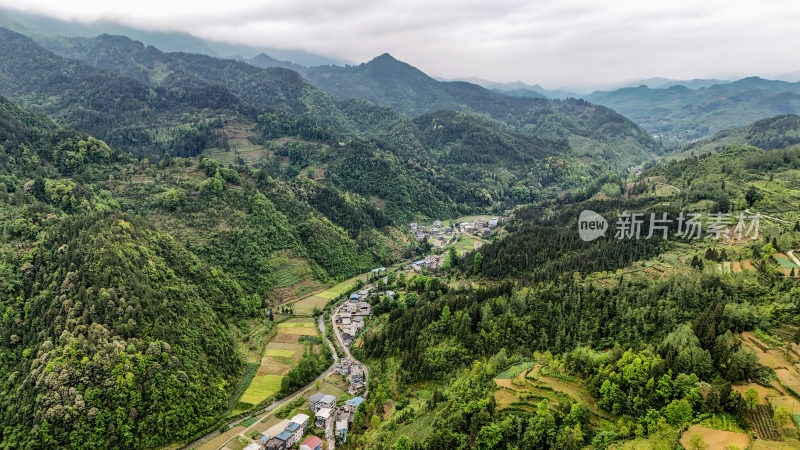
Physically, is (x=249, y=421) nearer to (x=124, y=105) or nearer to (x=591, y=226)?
(x=591, y=226)

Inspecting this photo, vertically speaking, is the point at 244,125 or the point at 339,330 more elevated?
the point at 244,125

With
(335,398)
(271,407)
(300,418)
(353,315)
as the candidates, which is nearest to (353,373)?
(335,398)

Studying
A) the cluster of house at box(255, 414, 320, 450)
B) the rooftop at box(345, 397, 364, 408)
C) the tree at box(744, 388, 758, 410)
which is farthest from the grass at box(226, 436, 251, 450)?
the tree at box(744, 388, 758, 410)

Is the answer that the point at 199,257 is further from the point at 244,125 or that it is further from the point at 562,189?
the point at 562,189

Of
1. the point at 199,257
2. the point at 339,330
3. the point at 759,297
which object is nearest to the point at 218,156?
the point at 199,257

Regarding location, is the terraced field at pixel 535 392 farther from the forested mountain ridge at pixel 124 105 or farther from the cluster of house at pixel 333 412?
the forested mountain ridge at pixel 124 105

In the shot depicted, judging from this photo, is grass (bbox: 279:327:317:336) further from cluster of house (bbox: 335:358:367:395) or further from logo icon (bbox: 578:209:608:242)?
logo icon (bbox: 578:209:608:242)
